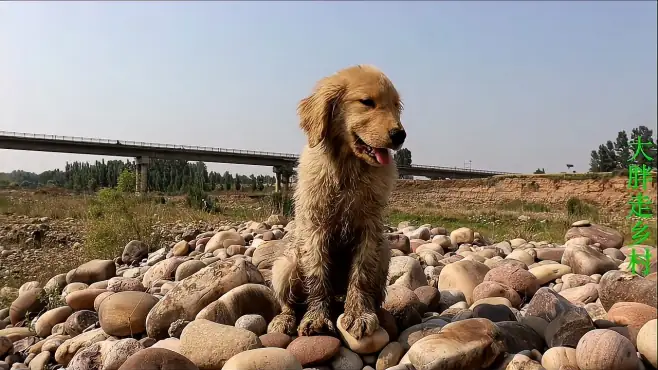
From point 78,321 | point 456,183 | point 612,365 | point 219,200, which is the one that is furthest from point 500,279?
point 456,183

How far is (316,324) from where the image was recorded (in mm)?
3518

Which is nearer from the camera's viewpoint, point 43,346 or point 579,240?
point 43,346

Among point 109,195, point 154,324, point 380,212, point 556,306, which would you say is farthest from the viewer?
point 109,195

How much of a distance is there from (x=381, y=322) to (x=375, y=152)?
4.43ft

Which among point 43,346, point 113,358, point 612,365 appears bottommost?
point 43,346

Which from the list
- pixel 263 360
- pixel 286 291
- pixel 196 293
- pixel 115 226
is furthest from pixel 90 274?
pixel 263 360

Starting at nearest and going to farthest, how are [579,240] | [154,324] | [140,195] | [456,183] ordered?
[154,324] → [579,240] → [140,195] → [456,183]

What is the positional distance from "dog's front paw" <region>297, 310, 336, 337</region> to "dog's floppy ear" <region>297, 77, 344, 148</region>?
1.26 metres

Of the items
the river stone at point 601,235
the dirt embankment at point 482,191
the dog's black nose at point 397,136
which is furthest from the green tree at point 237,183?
the dog's black nose at point 397,136

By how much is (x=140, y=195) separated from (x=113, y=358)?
8.60 metres

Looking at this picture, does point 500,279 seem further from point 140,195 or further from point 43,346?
point 140,195

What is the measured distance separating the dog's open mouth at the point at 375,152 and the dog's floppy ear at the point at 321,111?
28 centimetres

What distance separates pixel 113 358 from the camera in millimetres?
3686

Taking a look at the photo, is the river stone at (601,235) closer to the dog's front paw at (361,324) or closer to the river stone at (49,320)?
the dog's front paw at (361,324)
